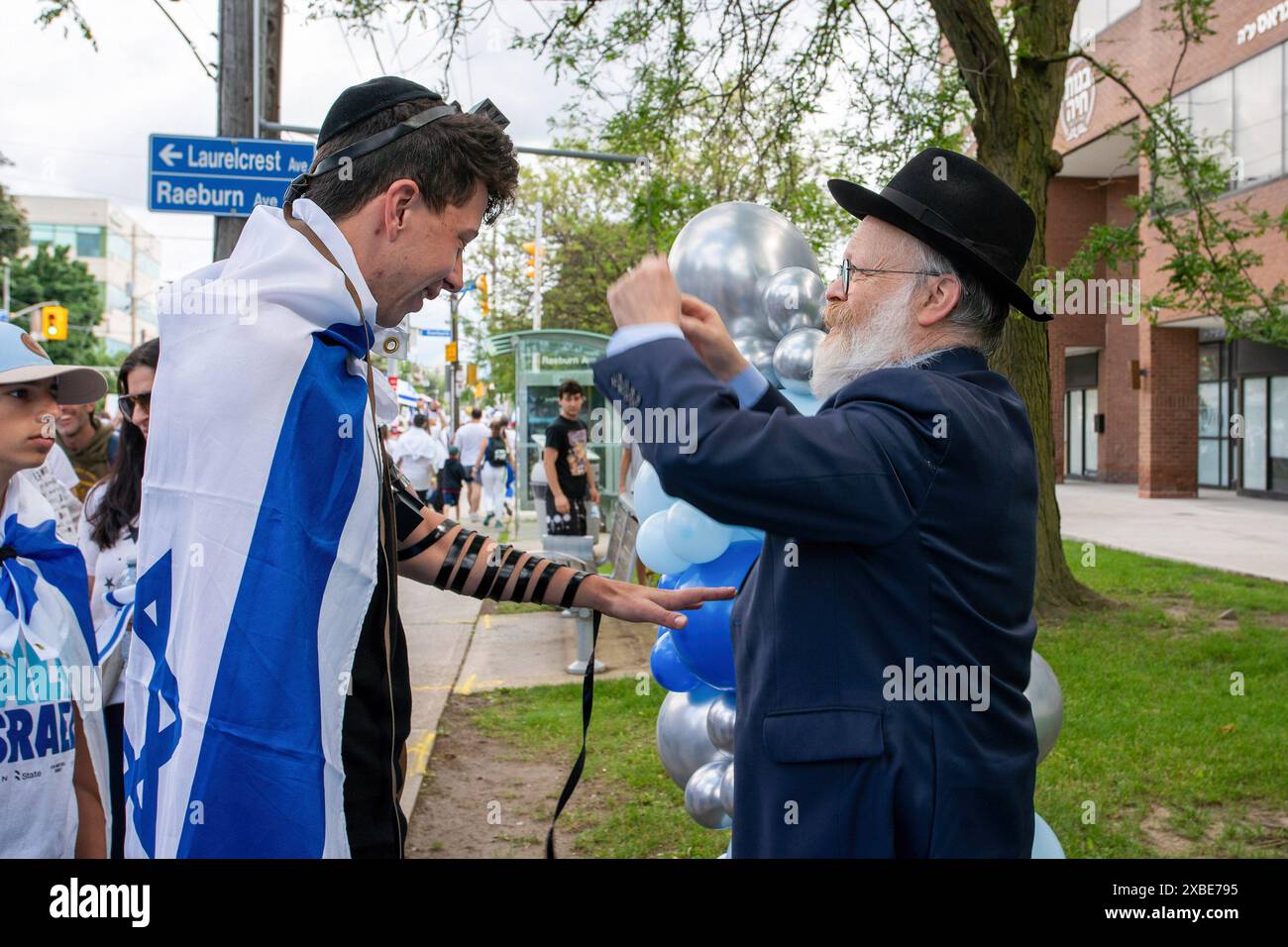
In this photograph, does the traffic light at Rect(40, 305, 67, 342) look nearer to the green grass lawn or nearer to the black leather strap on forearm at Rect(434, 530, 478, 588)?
the green grass lawn

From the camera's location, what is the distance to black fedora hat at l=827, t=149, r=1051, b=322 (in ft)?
6.14

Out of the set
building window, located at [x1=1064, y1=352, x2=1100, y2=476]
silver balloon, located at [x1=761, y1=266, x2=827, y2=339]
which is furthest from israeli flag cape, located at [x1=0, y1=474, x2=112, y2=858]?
building window, located at [x1=1064, y1=352, x2=1100, y2=476]

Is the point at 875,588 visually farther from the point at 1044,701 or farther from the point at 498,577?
the point at 1044,701

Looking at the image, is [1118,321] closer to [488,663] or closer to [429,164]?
[488,663]

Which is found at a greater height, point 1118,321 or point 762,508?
point 1118,321

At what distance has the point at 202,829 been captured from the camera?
1.55m

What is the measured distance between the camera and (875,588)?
1.74 meters

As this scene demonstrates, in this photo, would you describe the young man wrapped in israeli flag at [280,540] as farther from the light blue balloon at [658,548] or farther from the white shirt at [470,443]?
the white shirt at [470,443]

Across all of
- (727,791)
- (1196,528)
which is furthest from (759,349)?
(1196,528)

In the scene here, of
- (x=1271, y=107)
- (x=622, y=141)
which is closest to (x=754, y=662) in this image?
(x=622, y=141)

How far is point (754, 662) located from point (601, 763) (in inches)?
169

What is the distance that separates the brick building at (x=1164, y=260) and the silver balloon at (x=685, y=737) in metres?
12.8

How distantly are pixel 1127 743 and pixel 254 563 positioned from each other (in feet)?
18.1
